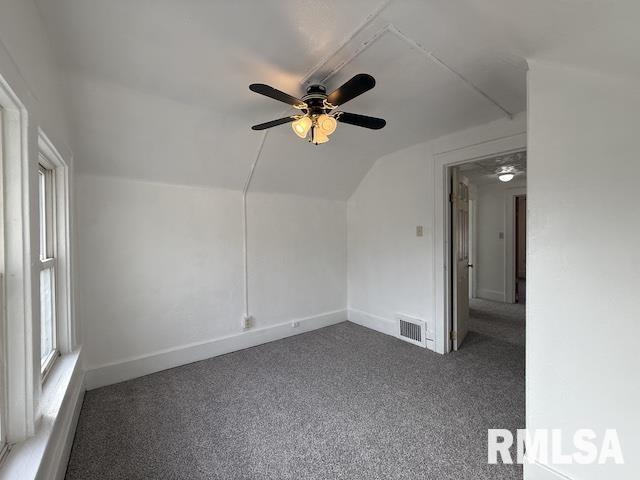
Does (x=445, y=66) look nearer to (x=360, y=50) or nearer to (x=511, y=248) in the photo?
(x=360, y=50)

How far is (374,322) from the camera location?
3920mm

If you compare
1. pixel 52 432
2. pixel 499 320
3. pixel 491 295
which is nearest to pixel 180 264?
pixel 52 432

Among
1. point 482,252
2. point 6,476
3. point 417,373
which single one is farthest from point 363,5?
point 482,252

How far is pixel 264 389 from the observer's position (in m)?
2.45

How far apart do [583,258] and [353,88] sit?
1487mm

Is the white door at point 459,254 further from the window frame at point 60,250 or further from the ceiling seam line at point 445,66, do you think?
the window frame at point 60,250

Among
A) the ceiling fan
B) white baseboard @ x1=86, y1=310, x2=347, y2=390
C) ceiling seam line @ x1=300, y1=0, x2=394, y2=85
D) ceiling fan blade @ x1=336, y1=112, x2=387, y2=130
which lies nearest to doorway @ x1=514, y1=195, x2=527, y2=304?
white baseboard @ x1=86, y1=310, x2=347, y2=390

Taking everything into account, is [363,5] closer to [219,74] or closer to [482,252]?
[219,74]

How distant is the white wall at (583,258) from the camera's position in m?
1.28

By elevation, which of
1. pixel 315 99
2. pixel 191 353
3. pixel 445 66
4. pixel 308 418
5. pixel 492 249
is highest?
pixel 445 66

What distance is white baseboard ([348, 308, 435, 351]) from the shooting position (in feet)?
12.0

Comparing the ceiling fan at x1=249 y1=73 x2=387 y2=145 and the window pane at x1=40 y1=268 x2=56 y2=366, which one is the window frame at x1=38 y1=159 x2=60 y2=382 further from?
the ceiling fan at x1=249 y1=73 x2=387 y2=145

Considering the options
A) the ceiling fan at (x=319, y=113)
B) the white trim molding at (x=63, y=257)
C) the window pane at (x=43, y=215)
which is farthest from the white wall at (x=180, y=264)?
the ceiling fan at (x=319, y=113)

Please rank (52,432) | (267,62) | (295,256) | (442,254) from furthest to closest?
(295,256), (442,254), (267,62), (52,432)
